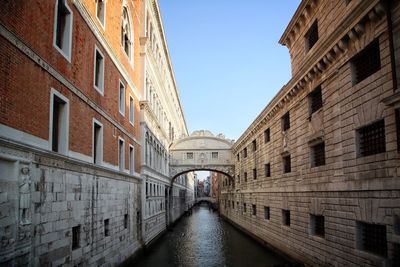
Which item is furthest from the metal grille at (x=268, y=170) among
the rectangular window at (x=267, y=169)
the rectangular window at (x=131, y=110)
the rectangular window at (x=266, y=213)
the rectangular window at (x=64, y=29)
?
the rectangular window at (x=64, y=29)

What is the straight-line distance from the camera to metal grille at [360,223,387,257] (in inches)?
355

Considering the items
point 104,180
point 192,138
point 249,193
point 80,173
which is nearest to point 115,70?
point 104,180

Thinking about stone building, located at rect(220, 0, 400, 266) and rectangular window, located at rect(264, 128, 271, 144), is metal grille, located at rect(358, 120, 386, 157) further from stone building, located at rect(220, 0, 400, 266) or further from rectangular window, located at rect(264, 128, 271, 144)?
rectangular window, located at rect(264, 128, 271, 144)

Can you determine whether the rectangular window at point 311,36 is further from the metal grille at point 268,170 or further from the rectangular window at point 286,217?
the metal grille at point 268,170

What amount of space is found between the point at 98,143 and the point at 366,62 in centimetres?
891

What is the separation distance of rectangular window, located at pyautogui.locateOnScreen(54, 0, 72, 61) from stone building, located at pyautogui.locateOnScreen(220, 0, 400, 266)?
7524mm

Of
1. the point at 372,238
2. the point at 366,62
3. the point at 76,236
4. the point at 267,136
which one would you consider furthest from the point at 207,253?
the point at 366,62

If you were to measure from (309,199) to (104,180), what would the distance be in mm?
7544

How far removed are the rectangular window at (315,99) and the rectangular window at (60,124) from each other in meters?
8.63

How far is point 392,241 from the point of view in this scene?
8219 mm

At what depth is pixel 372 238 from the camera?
9445 mm

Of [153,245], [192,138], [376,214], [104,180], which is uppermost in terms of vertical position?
[192,138]

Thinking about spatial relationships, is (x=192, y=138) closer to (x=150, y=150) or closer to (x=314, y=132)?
(x=150, y=150)

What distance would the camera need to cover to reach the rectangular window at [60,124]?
9271 millimetres
